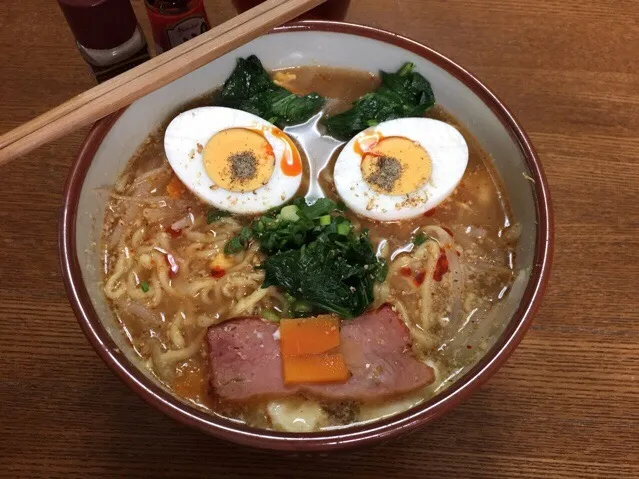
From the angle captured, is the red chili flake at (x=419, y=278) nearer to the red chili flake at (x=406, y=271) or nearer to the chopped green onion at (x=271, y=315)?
the red chili flake at (x=406, y=271)

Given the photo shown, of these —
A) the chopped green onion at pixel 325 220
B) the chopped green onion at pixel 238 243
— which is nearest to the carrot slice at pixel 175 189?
the chopped green onion at pixel 238 243

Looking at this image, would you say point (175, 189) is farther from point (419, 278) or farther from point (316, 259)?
point (419, 278)

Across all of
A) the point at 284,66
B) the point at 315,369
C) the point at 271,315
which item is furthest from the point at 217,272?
the point at 284,66

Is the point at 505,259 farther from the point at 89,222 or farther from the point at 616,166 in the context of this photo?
the point at 89,222

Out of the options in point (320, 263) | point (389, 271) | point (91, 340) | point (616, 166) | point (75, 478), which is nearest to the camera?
point (91, 340)

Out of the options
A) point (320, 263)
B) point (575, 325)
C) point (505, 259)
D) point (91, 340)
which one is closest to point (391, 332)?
point (320, 263)
